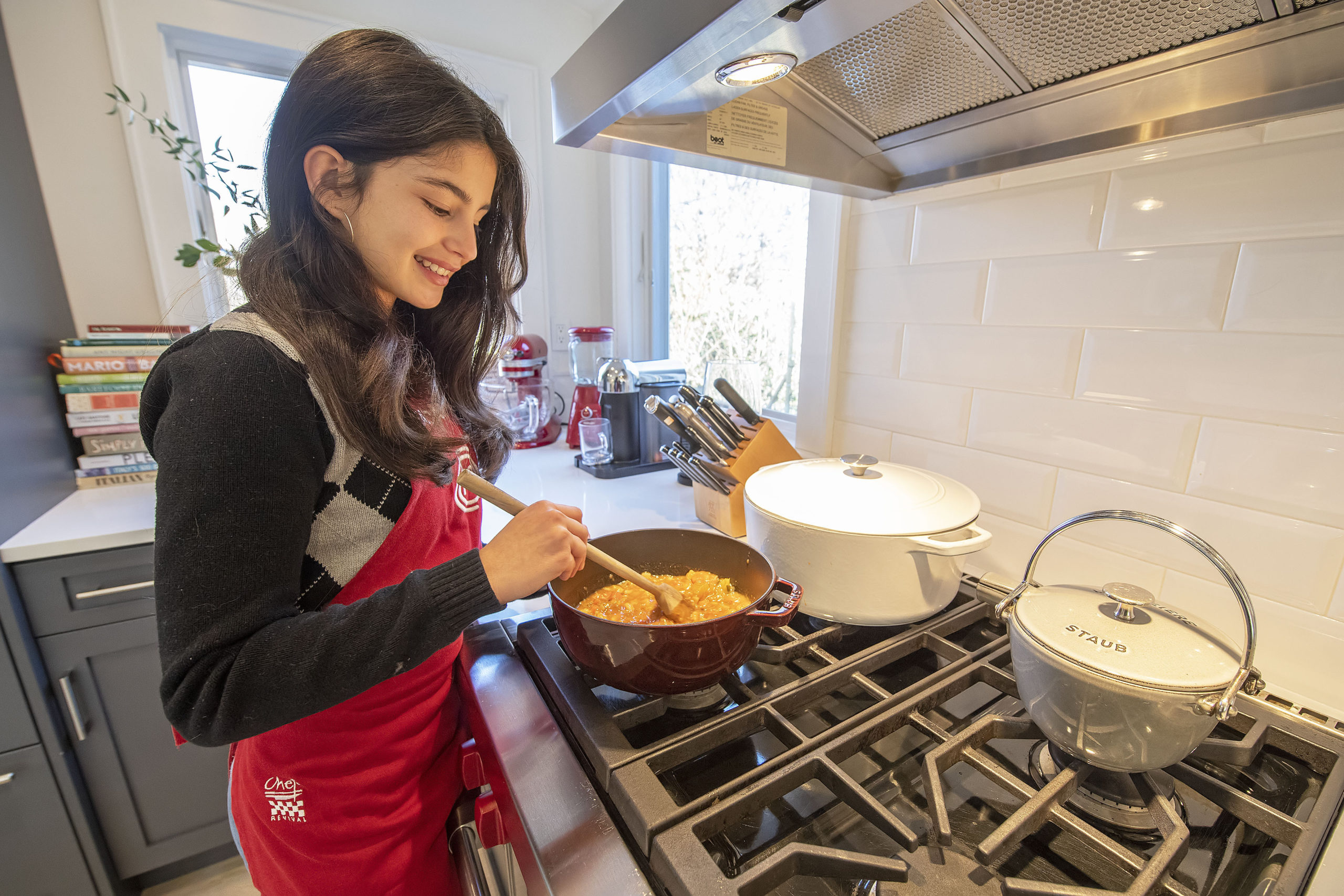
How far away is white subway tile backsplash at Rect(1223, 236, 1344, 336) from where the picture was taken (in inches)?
22.2

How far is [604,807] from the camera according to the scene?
474 millimetres

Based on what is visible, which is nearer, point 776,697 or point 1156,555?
point 776,697

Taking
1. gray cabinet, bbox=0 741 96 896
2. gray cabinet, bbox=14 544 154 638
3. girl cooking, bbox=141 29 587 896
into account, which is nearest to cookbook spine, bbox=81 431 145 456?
gray cabinet, bbox=14 544 154 638

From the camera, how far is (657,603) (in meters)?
0.65

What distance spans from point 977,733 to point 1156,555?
0.43 meters

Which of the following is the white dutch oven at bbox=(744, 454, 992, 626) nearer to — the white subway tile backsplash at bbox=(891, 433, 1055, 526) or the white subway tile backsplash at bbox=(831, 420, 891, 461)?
the white subway tile backsplash at bbox=(891, 433, 1055, 526)

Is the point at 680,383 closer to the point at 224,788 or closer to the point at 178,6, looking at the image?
the point at 224,788

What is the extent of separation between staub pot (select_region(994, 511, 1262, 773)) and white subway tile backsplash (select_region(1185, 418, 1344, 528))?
0.25 metres

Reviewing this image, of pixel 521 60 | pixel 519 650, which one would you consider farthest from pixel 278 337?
pixel 521 60

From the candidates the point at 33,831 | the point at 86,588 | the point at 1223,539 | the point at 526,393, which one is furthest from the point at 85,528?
the point at 1223,539

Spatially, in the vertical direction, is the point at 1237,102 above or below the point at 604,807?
above

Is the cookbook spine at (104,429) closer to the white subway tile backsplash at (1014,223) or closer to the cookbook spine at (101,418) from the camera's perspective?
the cookbook spine at (101,418)

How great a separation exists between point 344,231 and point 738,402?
72 cm

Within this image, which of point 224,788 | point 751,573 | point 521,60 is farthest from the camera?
point 521,60
